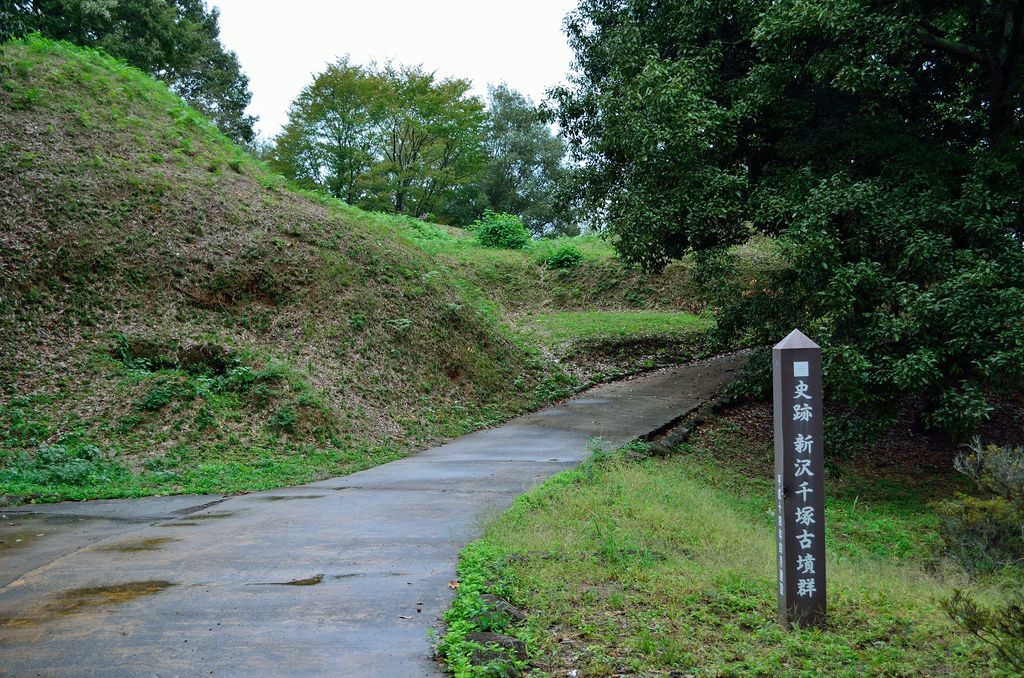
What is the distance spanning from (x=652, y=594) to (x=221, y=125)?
38879 mm

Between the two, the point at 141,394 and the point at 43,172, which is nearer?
the point at 141,394

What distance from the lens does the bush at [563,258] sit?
85.6 ft

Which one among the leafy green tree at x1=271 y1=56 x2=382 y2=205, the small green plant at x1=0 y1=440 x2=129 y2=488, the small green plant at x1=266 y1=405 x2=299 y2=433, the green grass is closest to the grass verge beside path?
the small green plant at x1=266 y1=405 x2=299 y2=433

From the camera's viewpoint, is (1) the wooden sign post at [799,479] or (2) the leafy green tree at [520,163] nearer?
(1) the wooden sign post at [799,479]

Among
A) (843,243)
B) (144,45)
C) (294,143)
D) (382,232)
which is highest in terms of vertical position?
(144,45)

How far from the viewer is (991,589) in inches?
211

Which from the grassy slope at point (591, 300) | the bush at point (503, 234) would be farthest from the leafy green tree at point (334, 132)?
the bush at point (503, 234)

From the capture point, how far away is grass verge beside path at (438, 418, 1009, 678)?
3723 mm

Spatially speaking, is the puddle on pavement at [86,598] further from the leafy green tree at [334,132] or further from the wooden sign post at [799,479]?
the leafy green tree at [334,132]

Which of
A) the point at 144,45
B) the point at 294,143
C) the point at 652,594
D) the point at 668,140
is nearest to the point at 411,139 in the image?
the point at 294,143

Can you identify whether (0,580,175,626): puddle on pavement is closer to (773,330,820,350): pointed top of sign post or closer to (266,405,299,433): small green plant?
(773,330,820,350): pointed top of sign post

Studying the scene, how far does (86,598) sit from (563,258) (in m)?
22.3

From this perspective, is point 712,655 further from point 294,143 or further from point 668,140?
point 294,143

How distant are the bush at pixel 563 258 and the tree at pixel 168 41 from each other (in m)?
16.0
